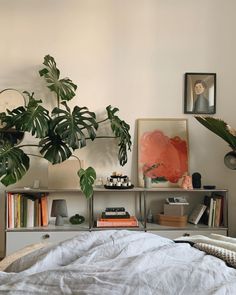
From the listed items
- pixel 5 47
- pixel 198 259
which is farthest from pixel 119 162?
pixel 198 259

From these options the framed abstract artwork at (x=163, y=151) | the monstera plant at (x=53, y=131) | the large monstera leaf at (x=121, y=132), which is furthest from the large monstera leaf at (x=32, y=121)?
the framed abstract artwork at (x=163, y=151)

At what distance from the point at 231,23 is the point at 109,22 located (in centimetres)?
114

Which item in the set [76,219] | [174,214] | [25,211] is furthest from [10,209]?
[174,214]

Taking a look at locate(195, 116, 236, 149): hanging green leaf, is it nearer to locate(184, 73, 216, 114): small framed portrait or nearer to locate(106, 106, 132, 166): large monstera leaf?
locate(184, 73, 216, 114): small framed portrait

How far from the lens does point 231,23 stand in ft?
10.6

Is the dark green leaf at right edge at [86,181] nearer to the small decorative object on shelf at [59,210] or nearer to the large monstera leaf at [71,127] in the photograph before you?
the large monstera leaf at [71,127]

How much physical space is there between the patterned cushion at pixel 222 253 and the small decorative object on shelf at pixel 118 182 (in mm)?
1579

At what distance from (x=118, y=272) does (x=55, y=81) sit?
224 centimetres

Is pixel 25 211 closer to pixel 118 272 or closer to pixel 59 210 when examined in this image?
pixel 59 210

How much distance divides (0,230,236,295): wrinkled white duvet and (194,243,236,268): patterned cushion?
0.16 ft

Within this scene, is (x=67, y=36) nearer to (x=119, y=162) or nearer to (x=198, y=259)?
(x=119, y=162)

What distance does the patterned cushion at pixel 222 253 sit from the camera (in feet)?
3.94

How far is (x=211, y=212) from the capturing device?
2.94 meters

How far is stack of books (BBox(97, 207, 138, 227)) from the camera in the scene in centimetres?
285
